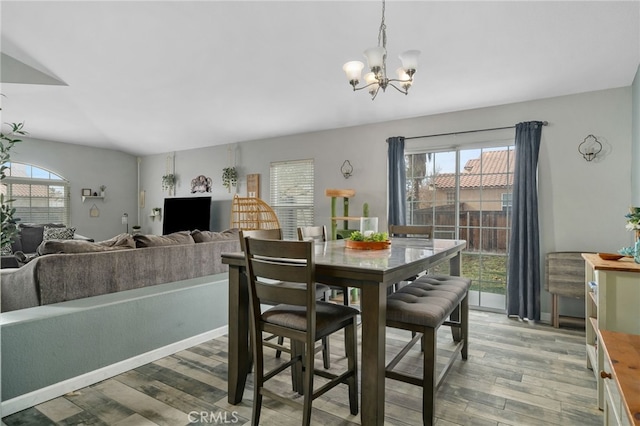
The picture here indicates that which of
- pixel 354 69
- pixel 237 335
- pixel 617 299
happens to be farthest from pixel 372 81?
pixel 617 299

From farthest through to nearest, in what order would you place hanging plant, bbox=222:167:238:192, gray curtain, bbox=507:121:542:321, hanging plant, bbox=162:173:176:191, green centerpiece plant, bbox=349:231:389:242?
hanging plant, bbox=162:173:176:191
hanging plant, bbox=222:167:238:192
gray curtain, bbox=507:121:542:321
green centerpiece plant, bbox=349:231:389:242

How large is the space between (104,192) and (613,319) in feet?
27.9

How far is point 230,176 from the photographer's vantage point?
646 centimetres

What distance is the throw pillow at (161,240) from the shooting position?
9.50 ft

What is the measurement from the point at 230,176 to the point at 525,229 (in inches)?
191

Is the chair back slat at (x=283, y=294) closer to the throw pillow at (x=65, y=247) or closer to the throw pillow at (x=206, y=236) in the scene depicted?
the throw pillow at (x=65, y=247)

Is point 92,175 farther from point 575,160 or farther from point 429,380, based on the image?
point 575,160

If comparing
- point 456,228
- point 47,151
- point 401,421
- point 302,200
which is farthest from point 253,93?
point 47,151

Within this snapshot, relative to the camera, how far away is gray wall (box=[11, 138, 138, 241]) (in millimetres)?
6574

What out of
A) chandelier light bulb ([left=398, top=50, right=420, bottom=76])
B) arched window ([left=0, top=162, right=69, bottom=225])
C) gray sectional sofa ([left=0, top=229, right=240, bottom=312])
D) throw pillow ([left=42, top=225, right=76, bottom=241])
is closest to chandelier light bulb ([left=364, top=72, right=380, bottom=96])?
chandelier light bulb ([left=398, top=50, right=420, bottom=76])

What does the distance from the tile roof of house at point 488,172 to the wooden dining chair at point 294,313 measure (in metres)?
3.07

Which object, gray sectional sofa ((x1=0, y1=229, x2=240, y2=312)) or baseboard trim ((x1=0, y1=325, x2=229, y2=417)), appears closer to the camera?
baseboard trim ((x1=0, y1=325, x2=229, y2=417))

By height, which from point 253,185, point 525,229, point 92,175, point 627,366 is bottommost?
point 627,366

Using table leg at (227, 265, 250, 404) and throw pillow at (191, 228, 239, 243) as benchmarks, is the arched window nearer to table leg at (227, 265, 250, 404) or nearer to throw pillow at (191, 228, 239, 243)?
throw pillow at (191, 228, 239, 243)
